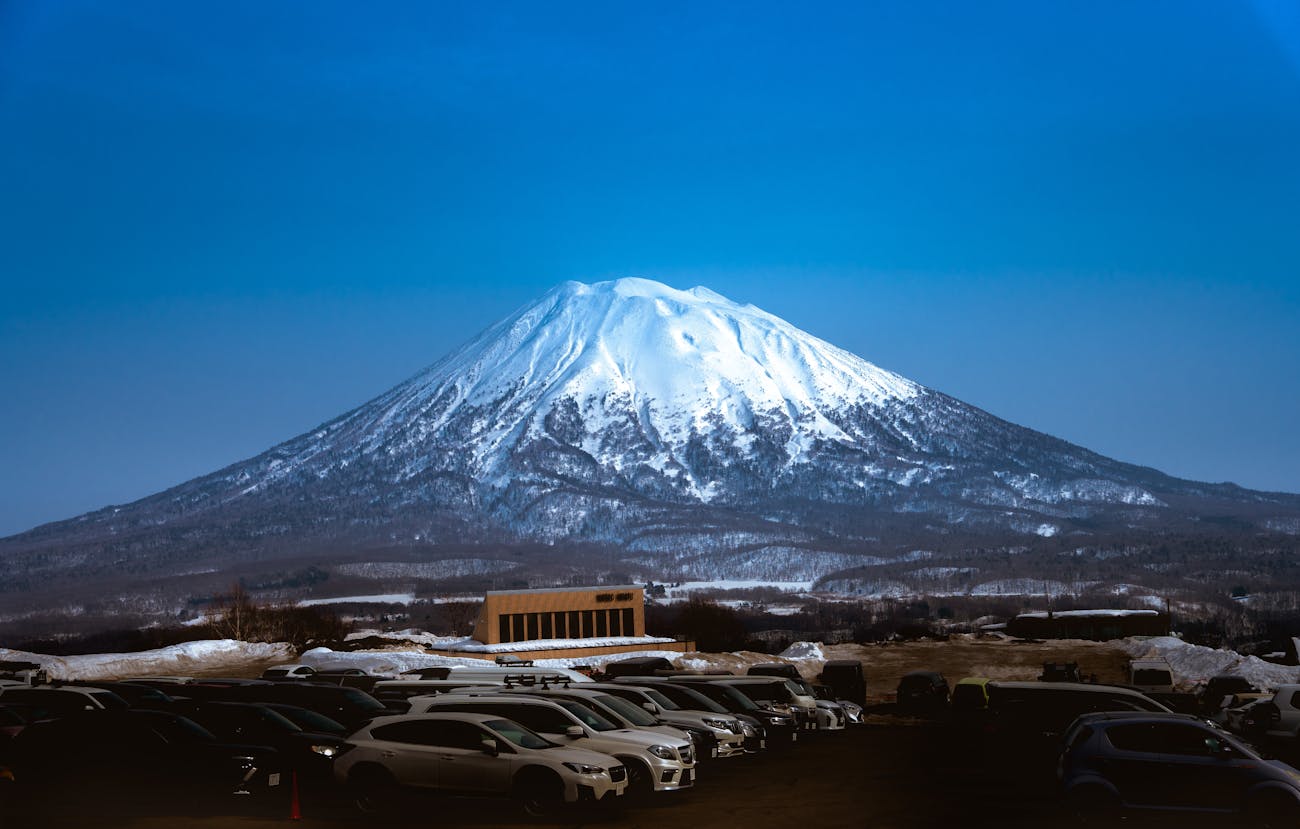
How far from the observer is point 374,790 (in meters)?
23.6

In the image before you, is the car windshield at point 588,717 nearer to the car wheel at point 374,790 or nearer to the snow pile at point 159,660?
the car wheel at point 374,790

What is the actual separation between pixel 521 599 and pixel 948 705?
5992 cm

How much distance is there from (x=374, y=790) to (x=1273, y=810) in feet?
41.1

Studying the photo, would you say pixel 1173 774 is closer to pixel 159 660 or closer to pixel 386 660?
pixel 386 660

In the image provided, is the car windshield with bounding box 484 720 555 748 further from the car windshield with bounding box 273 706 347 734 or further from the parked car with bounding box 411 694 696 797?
the car windshield with bounding box 273 706 347 734

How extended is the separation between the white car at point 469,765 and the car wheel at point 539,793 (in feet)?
0.05

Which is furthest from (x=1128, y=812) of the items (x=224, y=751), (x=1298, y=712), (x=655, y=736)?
(x=224, y=751)

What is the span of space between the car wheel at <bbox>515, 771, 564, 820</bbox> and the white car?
1 cm

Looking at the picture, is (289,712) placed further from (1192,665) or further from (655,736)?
(1192,665)

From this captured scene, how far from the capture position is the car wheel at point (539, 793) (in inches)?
909

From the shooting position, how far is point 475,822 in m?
22.5

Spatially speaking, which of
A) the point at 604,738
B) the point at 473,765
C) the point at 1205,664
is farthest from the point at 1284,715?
the point at 1205,664

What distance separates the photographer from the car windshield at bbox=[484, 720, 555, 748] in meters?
23.9

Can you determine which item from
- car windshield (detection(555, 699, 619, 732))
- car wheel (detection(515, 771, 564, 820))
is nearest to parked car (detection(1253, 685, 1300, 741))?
car windshield (detection(555, 699, 619, 732))
